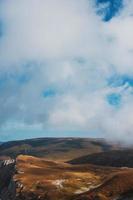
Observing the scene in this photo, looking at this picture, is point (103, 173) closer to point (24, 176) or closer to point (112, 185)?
point (24, 176)

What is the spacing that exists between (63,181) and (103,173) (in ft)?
97.6

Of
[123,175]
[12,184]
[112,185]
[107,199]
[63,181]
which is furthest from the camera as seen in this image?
[12,184]

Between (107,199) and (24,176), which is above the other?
(24,176)

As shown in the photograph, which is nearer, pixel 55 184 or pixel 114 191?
pixel 114 191

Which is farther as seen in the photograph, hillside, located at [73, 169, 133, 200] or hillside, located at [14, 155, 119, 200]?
hillside, located at [14, 155, 119, 200]

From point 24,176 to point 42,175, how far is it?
8533mm

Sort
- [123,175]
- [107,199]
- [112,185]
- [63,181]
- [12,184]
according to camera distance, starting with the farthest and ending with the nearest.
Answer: [12,184] < [63,181] < [123,175] < [112,185] < [107,199]

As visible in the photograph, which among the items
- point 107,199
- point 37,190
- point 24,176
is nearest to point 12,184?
point 24,176

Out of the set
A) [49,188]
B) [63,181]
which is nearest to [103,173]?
[63,181]

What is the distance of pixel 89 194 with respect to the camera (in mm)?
140625

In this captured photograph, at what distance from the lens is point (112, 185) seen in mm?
146125

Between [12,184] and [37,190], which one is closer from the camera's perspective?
[37,190]

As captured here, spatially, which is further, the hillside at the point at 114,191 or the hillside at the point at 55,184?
the hillside at the point at 55,184

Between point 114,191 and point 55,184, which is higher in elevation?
point 55,184
